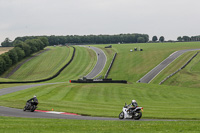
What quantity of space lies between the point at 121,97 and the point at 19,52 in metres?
98.3

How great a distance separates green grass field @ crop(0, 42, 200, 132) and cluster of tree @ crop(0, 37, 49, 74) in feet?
65.0

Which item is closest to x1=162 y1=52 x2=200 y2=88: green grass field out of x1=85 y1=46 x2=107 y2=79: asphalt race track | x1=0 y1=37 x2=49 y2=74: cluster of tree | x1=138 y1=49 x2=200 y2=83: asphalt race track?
x1=138 y1=49 x2=200 y2=83: asphalt race track

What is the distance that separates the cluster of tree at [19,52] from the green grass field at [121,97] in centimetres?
1982

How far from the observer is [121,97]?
46719mm

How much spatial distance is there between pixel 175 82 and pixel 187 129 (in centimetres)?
5957

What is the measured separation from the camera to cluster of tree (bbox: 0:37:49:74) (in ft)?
387

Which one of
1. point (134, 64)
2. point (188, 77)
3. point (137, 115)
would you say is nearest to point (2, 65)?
point (134, 64)

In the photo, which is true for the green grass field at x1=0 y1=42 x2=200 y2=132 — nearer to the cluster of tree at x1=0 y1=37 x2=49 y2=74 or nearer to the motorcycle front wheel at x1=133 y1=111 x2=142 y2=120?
the motorcycle front wheel at x1=133 y1=111 x2=142 y2=120

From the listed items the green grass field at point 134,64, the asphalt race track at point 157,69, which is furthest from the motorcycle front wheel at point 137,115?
the green grass field at point 134,64

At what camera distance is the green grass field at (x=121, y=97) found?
18.5 meters

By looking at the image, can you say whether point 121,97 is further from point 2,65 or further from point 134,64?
point 2,65

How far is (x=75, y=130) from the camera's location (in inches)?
669

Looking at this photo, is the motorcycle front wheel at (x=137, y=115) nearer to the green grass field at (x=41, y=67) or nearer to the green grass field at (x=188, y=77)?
the green grass field at (x=188, y=77)

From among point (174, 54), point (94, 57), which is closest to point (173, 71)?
point (174, 54)
